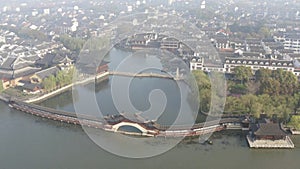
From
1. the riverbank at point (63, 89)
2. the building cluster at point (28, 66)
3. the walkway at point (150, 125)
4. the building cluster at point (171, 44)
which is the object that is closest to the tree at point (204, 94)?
the walkway at point (150, 125)

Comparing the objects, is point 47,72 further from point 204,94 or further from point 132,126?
point 204,94

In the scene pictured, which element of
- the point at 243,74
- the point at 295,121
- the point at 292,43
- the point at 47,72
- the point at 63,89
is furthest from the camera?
the point at 292,43

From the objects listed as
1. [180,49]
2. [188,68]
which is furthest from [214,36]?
[188,68]

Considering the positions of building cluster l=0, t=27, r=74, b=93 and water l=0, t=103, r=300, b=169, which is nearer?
water l=0, t=103, r=300, b=169

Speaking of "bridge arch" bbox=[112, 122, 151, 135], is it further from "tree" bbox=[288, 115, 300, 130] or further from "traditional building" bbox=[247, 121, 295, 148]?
"tree" bbox=[288, 115, 300, 130]

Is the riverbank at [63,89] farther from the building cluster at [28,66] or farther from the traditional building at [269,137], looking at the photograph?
the traditional building at [269,137]

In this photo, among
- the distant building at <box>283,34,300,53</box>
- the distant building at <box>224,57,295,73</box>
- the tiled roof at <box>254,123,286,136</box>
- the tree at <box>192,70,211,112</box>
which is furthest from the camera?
the distant building at <box>283,34,300,53</box>

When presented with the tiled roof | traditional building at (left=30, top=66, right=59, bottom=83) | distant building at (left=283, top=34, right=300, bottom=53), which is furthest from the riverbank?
distant building at (left=283, top=34, right=300, bottom=53)

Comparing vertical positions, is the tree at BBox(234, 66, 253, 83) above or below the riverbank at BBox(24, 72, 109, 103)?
above

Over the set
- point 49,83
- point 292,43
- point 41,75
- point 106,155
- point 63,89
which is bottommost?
point 106,155

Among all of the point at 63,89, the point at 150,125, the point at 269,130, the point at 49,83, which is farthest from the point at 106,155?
the point at 63,89
